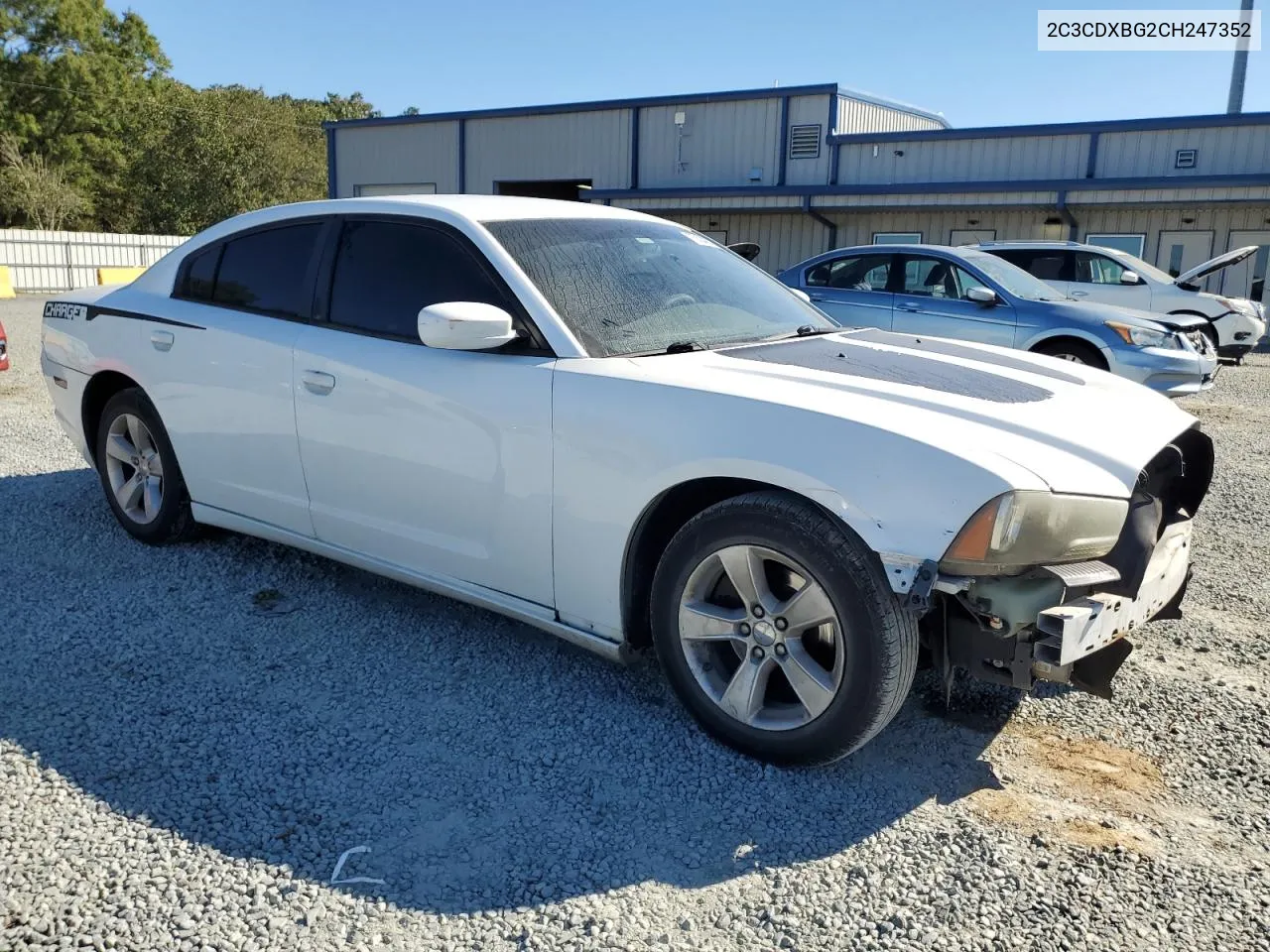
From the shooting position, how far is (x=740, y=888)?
2.46m

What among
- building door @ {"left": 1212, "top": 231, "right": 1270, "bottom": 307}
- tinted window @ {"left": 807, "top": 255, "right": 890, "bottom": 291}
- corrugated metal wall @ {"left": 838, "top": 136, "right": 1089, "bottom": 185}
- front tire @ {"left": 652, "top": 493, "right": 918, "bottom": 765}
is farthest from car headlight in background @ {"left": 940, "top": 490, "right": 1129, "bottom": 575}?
corrugated metal wall @ {"left": 838, "top": 136, "right": 1089, "bottom": 185}

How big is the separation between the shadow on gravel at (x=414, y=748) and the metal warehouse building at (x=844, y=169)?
19.7 metres

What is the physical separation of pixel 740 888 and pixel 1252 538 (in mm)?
4385

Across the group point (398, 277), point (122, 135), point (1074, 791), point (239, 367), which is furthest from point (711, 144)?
point (122, 135)

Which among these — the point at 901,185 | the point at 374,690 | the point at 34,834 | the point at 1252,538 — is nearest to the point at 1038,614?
the point at 374,690

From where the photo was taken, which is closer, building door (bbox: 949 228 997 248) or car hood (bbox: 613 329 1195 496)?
car hood (bbox: 613 329 1195 496)

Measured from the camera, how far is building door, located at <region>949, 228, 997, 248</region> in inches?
864

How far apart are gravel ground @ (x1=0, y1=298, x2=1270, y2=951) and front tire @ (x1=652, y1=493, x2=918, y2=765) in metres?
0.17

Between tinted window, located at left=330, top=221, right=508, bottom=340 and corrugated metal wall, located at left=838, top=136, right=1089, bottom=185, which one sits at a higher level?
corrugated metal wall, located at left=838, top=136, right=1089, bottom=185

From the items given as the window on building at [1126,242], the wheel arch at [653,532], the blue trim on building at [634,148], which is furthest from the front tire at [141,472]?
the blue trim on building at [634,148]

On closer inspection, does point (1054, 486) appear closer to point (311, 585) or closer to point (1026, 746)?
point (1026, 746)

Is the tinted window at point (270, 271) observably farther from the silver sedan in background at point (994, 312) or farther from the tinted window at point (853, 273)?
the tinted window at point (853, 273)

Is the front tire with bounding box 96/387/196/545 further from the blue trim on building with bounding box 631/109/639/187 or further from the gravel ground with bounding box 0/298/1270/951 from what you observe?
the blue trim on building with bounding box 631/109/639/187

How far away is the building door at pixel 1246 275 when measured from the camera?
2006 cm
